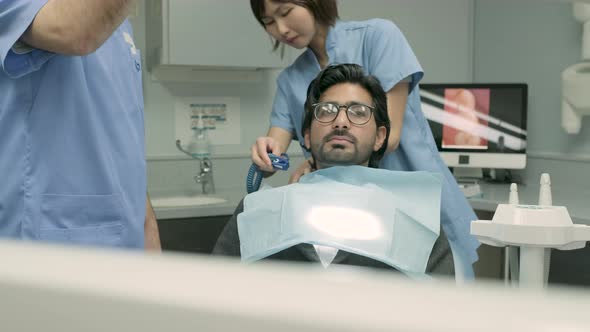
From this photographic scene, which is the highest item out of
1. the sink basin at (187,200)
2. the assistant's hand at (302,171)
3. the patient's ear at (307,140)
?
the patient's ear at (307,140)

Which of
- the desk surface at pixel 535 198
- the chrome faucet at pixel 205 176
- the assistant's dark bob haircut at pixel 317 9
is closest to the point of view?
→ the assistant's dark bob haircut at pixel 317 9

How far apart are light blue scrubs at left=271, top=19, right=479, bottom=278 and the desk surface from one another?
680 millimetres

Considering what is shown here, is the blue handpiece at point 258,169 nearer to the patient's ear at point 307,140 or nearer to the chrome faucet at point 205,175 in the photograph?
the patient's ear at point 307,140

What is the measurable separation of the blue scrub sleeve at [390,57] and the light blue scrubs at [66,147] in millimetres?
994

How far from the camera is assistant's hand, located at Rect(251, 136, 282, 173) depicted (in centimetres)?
202

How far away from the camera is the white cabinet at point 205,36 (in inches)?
128

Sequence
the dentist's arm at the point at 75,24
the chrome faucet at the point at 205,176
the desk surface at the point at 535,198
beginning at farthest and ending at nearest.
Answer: the chrome faucet at the point at 205,176
the desk surface at the point at 535,198
the dentist's arm at the point at 75,24

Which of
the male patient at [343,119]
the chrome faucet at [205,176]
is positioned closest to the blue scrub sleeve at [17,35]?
the male patient at [343,119]

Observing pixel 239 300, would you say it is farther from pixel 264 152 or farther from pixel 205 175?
pixel 205 175

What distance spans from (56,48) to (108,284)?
3.28 feet

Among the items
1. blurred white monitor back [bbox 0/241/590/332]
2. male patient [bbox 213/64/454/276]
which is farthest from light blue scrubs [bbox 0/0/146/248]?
blurred white monitor back [bbox 0/241/590/332]

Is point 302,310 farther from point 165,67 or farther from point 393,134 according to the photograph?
point 165,67

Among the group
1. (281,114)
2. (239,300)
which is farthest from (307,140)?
(239,300)

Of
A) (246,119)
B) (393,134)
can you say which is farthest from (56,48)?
(246,119)
